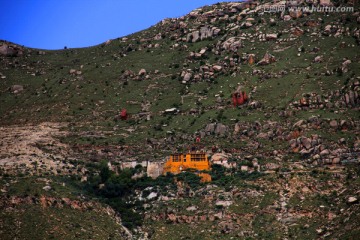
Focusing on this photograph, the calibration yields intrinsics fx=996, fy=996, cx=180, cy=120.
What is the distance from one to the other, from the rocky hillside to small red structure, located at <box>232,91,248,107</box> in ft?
5.37

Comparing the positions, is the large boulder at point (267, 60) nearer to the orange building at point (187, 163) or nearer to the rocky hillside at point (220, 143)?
the rocky hillside at point (220, 143)

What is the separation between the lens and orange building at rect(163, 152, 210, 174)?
16350cm

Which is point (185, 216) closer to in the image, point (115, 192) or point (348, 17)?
point (115, 192)

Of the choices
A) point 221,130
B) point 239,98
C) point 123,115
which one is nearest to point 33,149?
point 123,115

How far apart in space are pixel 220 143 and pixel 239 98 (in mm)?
15012

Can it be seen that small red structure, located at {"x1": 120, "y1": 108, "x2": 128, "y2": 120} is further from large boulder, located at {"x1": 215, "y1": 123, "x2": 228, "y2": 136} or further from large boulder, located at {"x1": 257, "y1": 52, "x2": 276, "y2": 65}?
large boulder, located at {"x1": 257, "y1": 52, "x2": 276, "y2": 65}

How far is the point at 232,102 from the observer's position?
181875 millimetres

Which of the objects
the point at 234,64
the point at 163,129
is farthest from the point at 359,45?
the point at 163,129

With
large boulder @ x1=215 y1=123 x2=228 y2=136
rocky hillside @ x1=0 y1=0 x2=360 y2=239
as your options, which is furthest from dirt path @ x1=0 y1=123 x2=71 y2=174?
large boulder @ x1=215 y1=123 x2=228 y2=136

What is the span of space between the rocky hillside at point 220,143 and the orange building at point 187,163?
7.36ft

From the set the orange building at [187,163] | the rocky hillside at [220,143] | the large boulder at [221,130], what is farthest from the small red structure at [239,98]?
the orange building at [187,163]

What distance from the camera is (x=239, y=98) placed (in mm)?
181625

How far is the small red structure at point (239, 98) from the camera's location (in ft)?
593

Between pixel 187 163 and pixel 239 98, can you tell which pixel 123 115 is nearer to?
pixel 239 98
